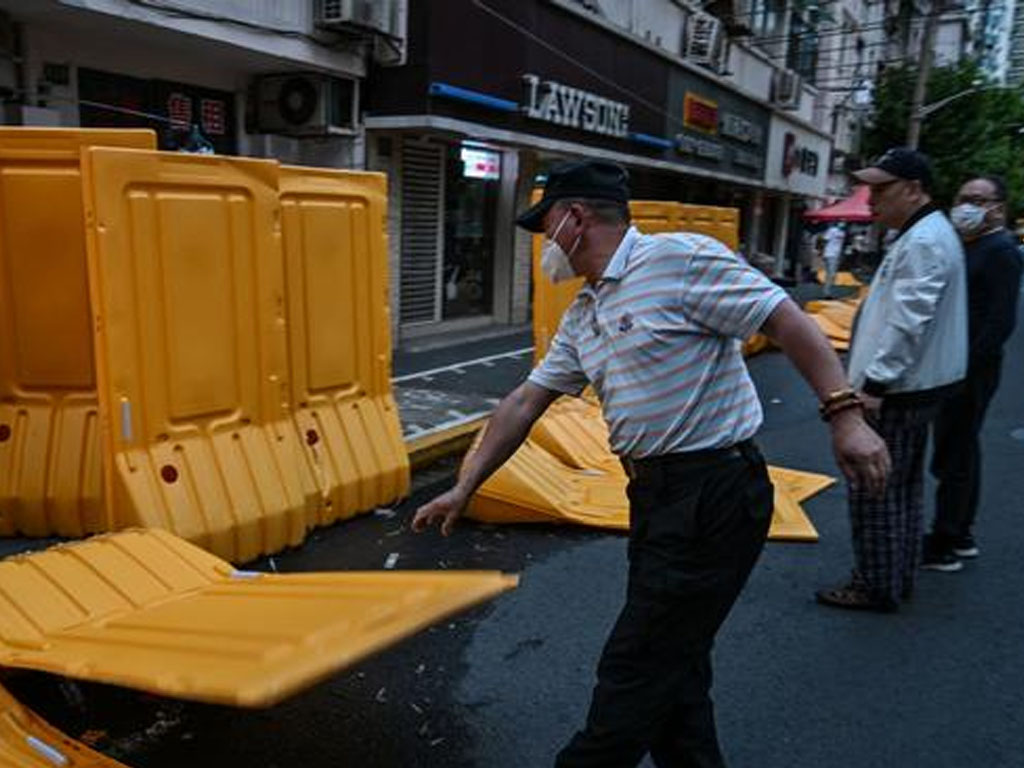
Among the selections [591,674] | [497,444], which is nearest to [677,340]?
[497,444]

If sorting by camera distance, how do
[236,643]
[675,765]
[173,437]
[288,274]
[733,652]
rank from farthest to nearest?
1. [288,274]
2. [173,437]
3. [733,652]
4. [675,765]
5. [236,643]

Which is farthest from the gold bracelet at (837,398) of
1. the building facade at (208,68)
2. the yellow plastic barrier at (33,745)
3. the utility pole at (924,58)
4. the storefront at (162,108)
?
the utility pole at (924,58)

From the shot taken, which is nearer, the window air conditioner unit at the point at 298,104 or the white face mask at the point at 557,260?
the white face mask at the point at 557,260

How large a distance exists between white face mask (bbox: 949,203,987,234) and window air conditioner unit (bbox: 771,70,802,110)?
21.0 m

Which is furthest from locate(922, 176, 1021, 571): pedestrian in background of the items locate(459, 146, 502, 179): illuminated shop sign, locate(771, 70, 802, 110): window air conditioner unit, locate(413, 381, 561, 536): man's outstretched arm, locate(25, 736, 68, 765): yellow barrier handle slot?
locate(771, 70, 802, 110): window air conditioner unit

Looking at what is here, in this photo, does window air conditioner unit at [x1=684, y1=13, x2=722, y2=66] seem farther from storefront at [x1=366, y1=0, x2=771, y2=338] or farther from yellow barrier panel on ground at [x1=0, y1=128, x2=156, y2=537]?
yellow barrier panel on ground at [x1=0, y1=128, x2=156, y2=537]

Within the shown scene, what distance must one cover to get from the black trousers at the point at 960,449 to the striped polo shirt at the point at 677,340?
2718 millimetres

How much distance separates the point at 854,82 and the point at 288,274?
103 feet

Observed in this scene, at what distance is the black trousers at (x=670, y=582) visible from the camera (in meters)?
2.26

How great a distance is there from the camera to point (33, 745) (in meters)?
2.45

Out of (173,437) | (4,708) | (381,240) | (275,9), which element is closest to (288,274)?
(381,240)

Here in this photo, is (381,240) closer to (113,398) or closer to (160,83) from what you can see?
(113,398)

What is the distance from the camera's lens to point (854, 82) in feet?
104

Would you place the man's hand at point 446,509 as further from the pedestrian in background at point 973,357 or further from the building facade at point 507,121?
the building facade at point 507,121
